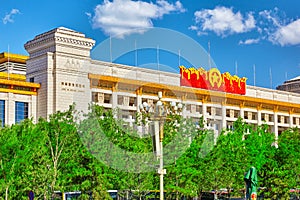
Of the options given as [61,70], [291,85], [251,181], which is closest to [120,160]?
[251,181]

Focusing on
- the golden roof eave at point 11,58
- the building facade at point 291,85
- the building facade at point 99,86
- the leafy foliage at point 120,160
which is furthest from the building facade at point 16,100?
the building facade at point 291,85

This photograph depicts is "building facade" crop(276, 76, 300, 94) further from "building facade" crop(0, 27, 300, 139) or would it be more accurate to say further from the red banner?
the red banner

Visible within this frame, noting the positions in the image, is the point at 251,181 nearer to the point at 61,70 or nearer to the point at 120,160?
the point at 120,160

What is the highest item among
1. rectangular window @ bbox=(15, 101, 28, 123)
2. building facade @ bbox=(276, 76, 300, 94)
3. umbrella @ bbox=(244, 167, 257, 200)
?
building facade @ bbox=(276, 76, 300, 94)

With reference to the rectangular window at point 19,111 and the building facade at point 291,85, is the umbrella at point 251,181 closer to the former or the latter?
the rectangular window at point 19,111

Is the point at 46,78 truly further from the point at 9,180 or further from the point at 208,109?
the point at 208,109

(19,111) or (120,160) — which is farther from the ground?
(19,111)

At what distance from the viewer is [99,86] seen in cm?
4638

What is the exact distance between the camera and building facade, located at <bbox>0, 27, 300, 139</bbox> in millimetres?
42750

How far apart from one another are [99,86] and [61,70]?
15.2ft

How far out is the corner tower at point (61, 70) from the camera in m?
42.6

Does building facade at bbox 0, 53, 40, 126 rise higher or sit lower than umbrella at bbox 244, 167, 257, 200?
higher

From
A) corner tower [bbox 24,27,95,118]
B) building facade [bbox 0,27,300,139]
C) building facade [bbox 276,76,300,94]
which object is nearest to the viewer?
corner tower [bbox 24,27,95,118]

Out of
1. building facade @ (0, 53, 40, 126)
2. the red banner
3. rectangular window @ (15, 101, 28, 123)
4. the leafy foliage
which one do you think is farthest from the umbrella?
the red banner
